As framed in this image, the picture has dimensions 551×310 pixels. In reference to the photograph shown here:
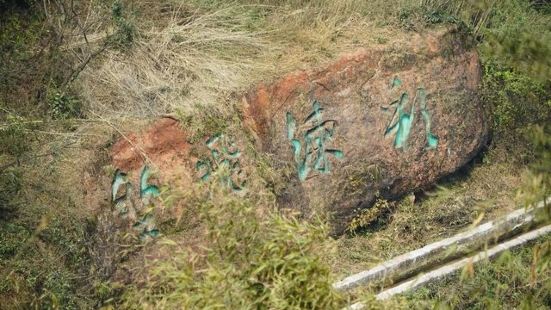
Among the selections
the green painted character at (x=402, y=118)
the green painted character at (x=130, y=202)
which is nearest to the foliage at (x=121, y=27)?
the green painted character at (x=130, y=202)

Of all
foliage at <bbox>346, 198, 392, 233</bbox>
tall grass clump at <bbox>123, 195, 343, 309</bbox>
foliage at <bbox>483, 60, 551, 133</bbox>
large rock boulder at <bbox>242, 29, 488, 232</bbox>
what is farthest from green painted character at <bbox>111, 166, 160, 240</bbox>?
foliage at <bbox>483, 60, 551, 133</bbox>

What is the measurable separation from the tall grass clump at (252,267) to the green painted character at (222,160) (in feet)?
9.80

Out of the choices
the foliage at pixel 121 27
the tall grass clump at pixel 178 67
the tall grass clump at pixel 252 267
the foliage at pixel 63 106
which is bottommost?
the foliage at pixel 63 106

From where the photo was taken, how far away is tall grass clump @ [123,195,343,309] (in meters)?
5.22

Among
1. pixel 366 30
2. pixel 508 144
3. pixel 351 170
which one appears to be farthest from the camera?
pixel 508 144

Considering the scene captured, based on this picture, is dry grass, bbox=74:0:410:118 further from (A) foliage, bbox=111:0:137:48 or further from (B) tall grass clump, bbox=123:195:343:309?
(B) tall grass clump, bbox=123:195:343:309

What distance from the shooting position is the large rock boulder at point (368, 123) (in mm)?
8820

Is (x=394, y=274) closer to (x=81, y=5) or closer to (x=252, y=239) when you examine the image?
(x=252, y=239)

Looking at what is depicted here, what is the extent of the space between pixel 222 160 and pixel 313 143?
0.86 metres

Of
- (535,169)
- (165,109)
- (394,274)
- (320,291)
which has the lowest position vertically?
(394,274)

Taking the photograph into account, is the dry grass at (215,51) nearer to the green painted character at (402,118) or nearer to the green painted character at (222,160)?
the green painted character at (222,160)

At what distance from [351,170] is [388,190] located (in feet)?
1.61

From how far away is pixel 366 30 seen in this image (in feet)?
31.3

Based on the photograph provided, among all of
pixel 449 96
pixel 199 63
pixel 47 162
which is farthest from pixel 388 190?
pixel 47 162
